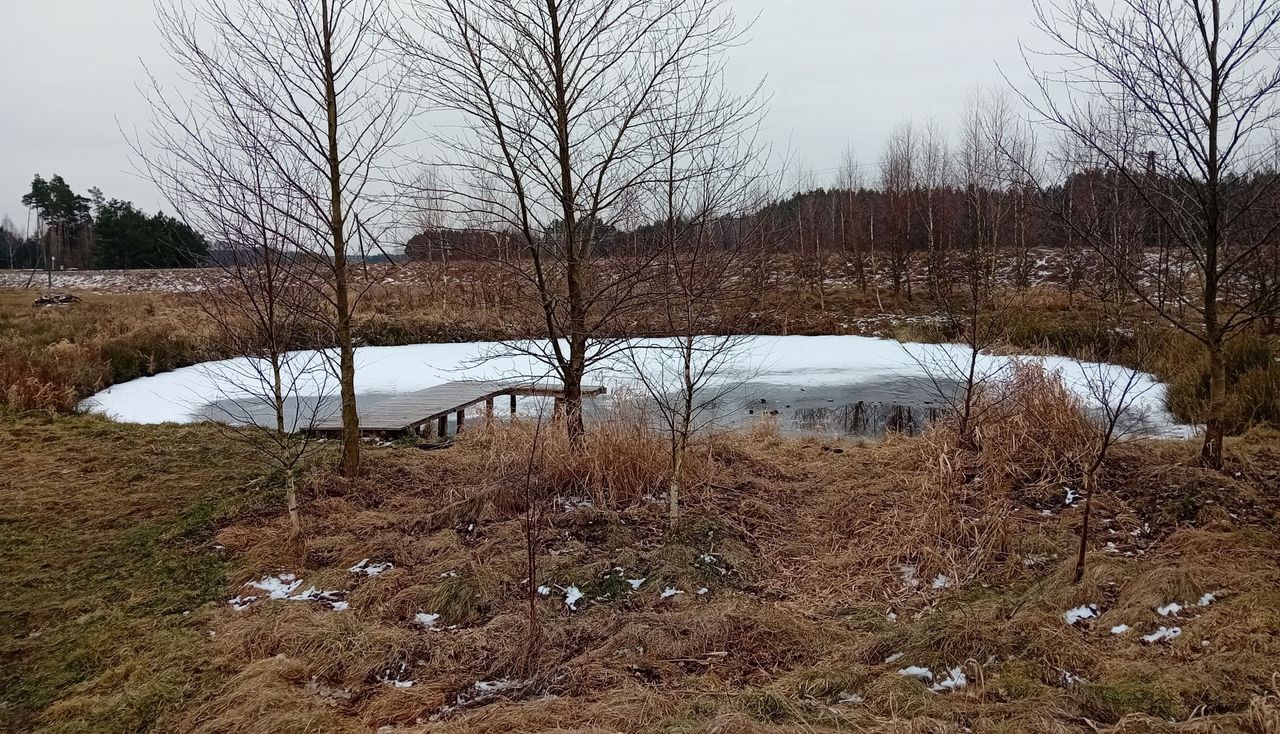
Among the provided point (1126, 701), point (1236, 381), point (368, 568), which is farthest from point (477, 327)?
point (1126, 701)

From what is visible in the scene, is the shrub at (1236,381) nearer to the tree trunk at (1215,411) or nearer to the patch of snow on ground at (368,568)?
the tree trunk at (1215,411)

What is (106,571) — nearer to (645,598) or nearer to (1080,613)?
(645,598)

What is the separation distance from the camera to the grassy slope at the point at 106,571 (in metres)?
3.04

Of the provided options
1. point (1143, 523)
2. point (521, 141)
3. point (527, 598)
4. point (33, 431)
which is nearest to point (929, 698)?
point (527, 598)

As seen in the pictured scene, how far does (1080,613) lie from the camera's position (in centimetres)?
354

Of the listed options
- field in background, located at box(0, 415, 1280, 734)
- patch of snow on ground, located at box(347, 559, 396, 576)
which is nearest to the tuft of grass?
field in background, located at box(0, 415, 1280, 734)

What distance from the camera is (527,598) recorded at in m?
3.96

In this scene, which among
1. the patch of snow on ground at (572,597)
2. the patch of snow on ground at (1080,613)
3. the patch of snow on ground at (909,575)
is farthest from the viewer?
the patch of snow on ground at (909,575)

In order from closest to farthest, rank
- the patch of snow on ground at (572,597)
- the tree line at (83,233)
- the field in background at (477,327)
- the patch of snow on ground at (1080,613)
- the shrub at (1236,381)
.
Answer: the patch of snow on ground at (1080,613), the patch of snow on ground at (572,597), the shrub at (1236,381), the field in background at (477,327), the tree line at (83,233)

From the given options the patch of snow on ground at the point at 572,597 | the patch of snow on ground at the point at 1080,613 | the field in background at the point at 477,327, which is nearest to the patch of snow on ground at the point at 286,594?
the patch of snow on ground at the point at 572,597

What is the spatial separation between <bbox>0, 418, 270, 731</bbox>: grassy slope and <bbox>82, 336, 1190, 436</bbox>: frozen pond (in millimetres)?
1356

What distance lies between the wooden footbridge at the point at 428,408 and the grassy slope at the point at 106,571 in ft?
4.96

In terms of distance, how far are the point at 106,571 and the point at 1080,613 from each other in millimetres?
5713

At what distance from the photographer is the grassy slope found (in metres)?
3.04
